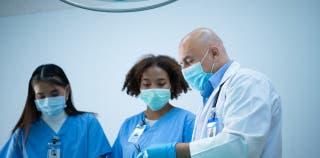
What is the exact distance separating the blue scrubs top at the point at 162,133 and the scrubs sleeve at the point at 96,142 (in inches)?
2.1

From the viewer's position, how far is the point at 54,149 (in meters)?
1.70

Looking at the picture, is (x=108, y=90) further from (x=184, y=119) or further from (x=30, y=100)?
(x=184, y=119)

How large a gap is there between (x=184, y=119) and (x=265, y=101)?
0.70 metres

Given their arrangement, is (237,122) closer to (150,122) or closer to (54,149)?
(150,122)

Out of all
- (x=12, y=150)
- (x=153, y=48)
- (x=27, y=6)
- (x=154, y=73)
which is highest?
(x=27, y=6)

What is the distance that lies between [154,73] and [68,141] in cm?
50

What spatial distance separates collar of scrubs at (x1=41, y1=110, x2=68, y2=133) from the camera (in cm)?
179

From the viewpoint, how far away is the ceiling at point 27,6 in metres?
2.68

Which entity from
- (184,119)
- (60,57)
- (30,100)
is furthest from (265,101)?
(60,57)

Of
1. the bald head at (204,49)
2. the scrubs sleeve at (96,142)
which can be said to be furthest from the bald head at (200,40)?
the scrubs sleeve at (96,142)

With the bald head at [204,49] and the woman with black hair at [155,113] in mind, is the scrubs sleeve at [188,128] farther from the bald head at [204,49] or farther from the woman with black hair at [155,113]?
the bald head at [204,49]

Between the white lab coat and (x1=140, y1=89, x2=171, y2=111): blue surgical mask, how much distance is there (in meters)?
0.65

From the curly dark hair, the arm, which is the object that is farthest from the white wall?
the arm

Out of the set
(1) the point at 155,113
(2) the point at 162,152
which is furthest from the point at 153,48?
(2) the point at 162,152
